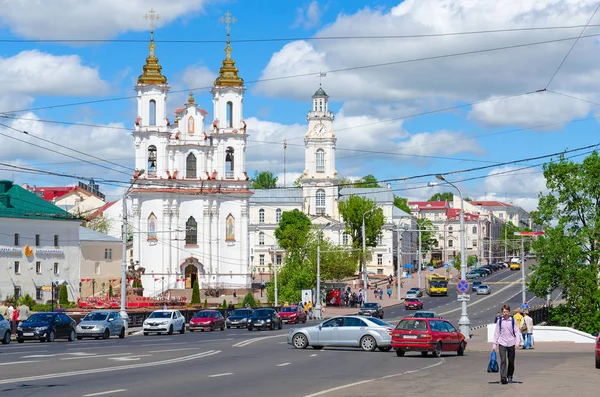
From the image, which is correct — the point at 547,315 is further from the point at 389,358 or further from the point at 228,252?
the point at 228,252

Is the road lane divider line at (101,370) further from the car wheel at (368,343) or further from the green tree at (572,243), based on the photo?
the green tree at (572,243)

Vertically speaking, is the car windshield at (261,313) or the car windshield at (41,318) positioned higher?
the car windshield at (41,318)

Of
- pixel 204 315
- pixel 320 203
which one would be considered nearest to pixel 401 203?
pixel 320 203

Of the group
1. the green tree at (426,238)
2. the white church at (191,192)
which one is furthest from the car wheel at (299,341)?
the green tree at (426,238)

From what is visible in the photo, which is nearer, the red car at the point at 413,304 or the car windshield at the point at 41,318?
the car windshield at the point at 41,318

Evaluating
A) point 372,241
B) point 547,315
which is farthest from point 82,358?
point 372,241

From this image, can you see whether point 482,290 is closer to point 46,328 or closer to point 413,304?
point 413,304

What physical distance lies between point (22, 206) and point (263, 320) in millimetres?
35162

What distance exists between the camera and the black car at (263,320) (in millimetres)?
57719

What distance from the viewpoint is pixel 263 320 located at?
2269 inches

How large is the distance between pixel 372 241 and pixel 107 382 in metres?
108

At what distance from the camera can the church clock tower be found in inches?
5655

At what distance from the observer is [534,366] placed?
92.0 feet

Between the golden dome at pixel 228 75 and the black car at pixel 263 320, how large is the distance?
55963mm
